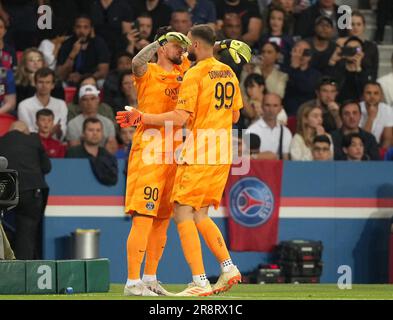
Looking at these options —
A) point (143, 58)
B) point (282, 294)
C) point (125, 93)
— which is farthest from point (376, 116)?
point (143, 58)

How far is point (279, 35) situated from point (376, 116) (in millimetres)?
1996

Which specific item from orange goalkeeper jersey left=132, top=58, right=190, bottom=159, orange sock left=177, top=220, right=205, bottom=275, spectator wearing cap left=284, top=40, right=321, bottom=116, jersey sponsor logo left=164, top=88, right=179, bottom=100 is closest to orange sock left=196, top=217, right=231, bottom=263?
orange sock left=177, top=220, right=205, bottom=275

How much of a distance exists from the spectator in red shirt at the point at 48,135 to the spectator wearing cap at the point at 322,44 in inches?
162

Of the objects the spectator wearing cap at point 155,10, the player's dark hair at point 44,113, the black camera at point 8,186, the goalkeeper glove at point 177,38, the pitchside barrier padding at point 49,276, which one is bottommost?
the pitchside barrier padding at point 49,276

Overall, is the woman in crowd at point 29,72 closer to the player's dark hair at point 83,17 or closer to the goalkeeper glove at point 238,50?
the player's dark hair at point 83,17

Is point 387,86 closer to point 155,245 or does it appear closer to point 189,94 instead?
point 155,245

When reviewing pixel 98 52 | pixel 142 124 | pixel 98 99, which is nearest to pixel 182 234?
pixel 142 124

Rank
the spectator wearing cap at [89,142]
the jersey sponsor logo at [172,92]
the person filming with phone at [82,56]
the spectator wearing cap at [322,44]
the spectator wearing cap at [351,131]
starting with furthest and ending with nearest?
the spectator wearing cap at [322,44], the person filming with phone at [82,56], the spectator wearing cap at [351,131], the spectator wearing cap at [89,142], the jersey sponsor logo at [172,92]

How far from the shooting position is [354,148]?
56.7 feet

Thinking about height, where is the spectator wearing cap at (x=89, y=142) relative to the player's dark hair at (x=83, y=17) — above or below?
below

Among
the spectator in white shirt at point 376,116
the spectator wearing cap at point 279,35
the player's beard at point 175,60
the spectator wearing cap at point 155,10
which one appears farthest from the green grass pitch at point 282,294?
the spectator wearing cap at point 155,10

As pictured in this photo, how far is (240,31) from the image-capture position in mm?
19188

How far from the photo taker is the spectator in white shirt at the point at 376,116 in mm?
18203
